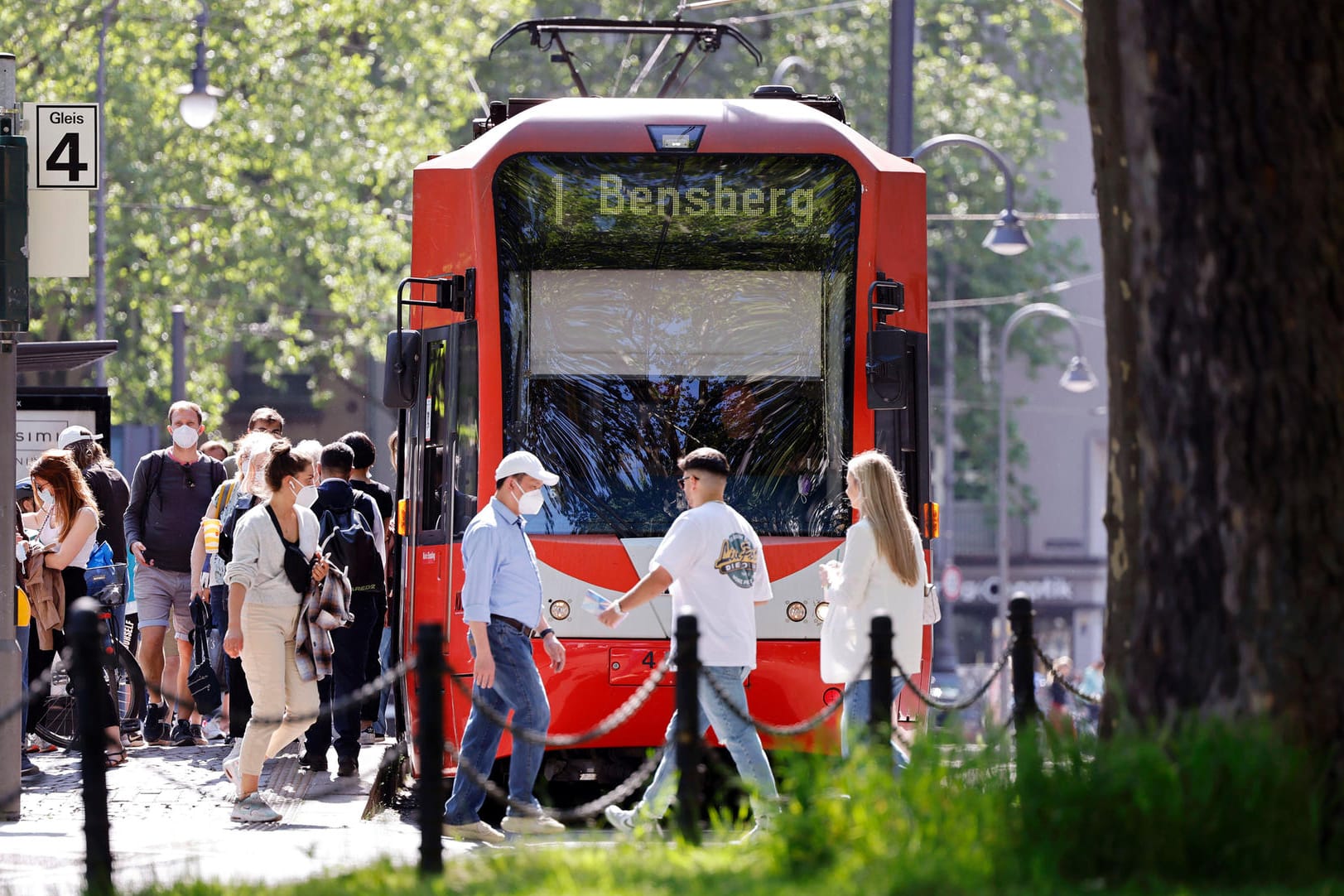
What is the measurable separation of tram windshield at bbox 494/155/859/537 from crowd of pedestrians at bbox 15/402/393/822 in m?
1.31

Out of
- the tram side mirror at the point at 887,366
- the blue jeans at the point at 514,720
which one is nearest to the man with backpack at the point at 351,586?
the blue jeans at the point at 514,720

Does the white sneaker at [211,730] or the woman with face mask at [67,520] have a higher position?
the woman with face mask at [67,520]

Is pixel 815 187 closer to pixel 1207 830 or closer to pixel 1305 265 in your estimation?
pixel 1305 265

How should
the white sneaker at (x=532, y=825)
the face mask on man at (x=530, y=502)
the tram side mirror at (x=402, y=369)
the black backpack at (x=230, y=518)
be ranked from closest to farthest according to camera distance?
the white sneaker at (x=532, y=825) < the face mask on man at (x=530, y=502) < the tram side mirror at (x=402, y=369) < the black backpack at (x=230, y=518)

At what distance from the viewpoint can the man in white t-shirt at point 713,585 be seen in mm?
9109

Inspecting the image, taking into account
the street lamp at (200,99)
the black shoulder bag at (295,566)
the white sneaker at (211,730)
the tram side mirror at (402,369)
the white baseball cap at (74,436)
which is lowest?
the white sneaker at (211,730)

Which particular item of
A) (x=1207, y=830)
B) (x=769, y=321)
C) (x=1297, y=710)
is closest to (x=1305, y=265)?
(x=1297, y=710)

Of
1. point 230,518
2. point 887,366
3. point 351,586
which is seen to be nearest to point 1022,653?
point 887,366

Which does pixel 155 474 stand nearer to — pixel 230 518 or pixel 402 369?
pixel 230 518

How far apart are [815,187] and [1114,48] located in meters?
3.35

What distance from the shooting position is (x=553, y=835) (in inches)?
368

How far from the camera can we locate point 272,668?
10219 millimetres

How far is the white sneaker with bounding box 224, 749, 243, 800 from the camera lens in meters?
10.1

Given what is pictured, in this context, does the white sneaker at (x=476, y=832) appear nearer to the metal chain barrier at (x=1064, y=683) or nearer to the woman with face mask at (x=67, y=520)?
the metal chain barrier at (x=1064, y=683)
